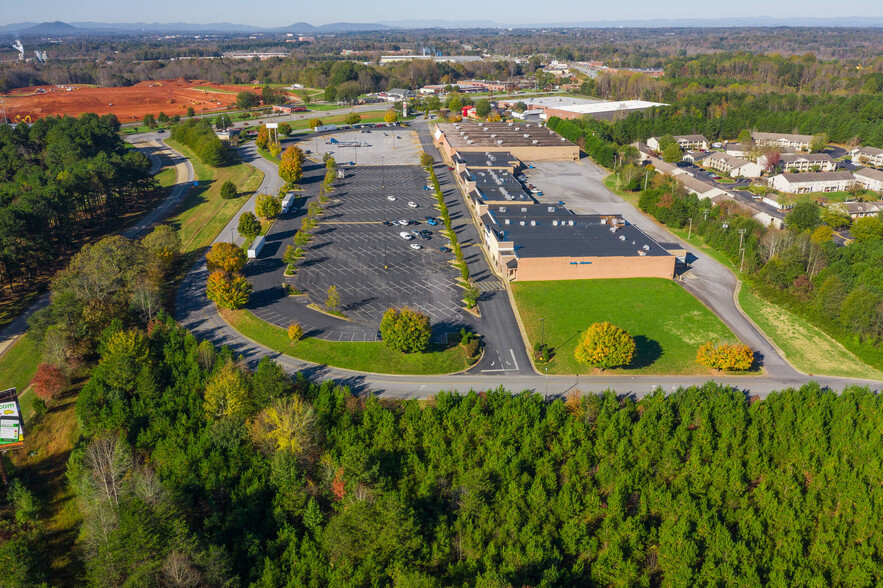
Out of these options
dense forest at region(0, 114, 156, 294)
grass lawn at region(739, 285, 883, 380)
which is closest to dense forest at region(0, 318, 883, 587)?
grass lawn at region(739, 285, 883, 380)

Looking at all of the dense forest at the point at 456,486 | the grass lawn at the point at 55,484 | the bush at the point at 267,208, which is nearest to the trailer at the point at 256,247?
the bush at the point at 267,208

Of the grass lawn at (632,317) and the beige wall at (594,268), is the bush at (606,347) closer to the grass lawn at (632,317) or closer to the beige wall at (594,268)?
the grass lawn at (632,317)

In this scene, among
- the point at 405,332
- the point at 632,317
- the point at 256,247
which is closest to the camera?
the point at 405,332

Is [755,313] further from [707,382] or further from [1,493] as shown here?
[1,493]

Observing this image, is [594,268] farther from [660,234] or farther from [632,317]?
[660,234]

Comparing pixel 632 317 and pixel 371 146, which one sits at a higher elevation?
pixel 371 146

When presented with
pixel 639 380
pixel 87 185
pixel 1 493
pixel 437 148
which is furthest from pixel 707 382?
pixel 437 148

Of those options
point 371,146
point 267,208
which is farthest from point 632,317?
point 371,146
